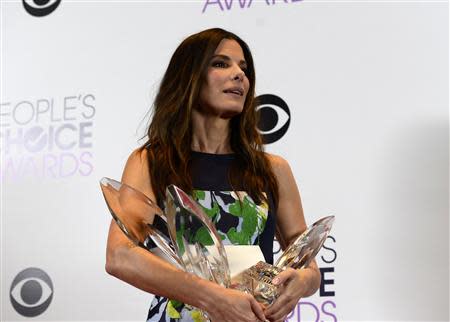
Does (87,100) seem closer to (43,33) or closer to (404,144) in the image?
(43,33)

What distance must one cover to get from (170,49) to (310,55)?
47 cm

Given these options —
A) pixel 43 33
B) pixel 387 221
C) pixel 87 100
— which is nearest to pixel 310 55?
pixel 387 221

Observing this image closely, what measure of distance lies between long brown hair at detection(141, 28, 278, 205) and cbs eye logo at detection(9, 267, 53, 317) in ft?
3.98

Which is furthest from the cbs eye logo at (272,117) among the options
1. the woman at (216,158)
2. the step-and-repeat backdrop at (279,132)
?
the woman at (216,158)

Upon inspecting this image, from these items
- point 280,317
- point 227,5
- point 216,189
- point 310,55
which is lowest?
→ point 280,317

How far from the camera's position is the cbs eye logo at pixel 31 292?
2.68m

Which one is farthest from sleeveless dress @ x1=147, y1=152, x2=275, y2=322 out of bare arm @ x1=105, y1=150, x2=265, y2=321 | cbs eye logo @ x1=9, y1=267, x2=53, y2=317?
cbs eye logo @ x1=9, y1=267, x2=53, y2=317

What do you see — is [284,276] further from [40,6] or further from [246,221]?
[40,6]

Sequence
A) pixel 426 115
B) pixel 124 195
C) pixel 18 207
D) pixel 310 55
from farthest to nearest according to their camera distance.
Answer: pixel 18 207 < pixel 310 55 < pixel 426 115 < pixel 124 195

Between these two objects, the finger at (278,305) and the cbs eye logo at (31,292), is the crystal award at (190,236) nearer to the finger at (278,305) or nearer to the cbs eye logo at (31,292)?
the finger at (278,305)

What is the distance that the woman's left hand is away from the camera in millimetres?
1252

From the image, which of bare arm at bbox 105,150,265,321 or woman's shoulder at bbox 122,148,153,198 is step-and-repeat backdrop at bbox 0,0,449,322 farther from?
bare arm at bbox 105,150,265,321

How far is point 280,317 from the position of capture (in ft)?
4.17

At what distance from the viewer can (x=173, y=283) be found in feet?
4.18
